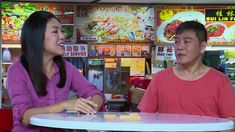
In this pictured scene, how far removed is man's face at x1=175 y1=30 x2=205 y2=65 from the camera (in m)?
3.37

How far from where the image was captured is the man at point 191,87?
10.6 ft

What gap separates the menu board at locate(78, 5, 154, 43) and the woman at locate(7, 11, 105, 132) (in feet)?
18.0

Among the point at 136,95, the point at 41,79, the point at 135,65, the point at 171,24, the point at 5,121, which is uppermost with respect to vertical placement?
the point at 171,24

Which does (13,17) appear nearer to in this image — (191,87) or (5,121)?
(5,121)

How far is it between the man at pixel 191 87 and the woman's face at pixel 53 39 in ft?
2.87

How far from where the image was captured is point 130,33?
28.0 feet

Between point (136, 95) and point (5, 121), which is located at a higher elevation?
point (5, 121)

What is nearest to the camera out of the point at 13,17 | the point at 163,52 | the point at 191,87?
the point at 191,87

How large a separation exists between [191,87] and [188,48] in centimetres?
31

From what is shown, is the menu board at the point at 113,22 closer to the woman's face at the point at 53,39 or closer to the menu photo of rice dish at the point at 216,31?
Answer: the menu photo of rice dish at the point at 216,31

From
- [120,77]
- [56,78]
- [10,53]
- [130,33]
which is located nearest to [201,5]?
[130,33]

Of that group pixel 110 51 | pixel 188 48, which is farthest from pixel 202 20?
pixel 188 48

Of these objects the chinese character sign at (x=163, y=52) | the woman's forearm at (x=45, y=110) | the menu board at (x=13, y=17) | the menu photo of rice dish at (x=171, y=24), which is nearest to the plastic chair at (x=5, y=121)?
the woman's forearm at (x=45, y=110)

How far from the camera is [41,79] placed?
2.80 m
